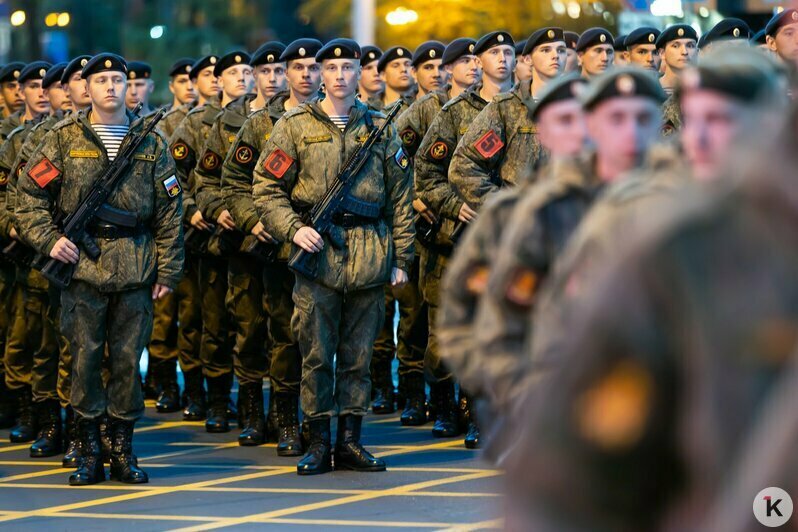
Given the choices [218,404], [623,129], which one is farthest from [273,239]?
[623,129]

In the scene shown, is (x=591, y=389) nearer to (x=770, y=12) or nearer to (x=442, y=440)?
(x=442, y=440)

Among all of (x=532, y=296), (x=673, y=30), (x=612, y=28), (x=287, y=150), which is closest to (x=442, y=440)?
(x=287, y=150)

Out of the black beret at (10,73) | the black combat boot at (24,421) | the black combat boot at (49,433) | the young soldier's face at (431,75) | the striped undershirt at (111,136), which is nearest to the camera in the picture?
the striped undershirt at (111,136)

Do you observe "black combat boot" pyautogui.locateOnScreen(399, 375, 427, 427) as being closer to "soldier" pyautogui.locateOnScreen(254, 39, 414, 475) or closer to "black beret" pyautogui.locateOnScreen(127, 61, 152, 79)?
"soldier" pyautogui.locateOnScreen(254, 39, 414, 475)

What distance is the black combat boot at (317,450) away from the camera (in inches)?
335

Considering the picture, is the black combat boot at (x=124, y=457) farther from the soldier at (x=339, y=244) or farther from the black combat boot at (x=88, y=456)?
the soldier at (x=339, y=244)

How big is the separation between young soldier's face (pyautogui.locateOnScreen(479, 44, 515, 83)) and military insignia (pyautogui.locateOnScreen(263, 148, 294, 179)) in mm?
2057

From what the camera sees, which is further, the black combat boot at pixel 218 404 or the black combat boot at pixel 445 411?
the black combat boot at pixel 218 404

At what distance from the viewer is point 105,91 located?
28.0ft

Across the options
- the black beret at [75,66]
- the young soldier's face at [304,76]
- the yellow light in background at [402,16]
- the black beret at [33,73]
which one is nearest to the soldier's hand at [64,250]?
the black beret at [75,66]

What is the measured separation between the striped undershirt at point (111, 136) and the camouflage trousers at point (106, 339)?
28.5 inches

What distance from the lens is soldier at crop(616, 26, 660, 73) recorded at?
451 inches

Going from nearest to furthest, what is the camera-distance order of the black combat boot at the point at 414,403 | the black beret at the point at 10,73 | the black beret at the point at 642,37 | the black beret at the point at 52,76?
1. the black combat boot at the point at 414,403
2. the black beret at the point at 52,76
3. the black beret at the point at 642,37
4. the black beret at the point at 10,73

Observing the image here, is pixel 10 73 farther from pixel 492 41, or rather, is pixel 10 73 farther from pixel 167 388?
pixel 492 41
